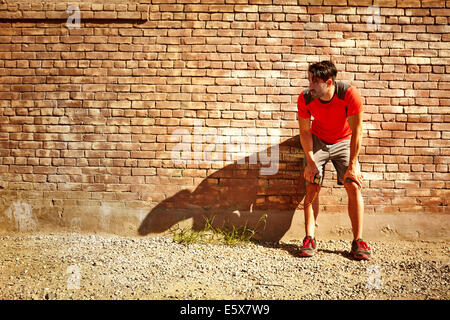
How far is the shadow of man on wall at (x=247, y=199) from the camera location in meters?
3.36

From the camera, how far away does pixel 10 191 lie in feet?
11.2

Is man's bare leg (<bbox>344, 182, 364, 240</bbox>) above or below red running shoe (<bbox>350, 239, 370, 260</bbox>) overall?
above

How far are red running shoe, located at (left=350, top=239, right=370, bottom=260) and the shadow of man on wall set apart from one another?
751 mm

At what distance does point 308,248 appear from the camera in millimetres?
2936

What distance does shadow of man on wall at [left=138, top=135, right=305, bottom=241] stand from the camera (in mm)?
→ 3355

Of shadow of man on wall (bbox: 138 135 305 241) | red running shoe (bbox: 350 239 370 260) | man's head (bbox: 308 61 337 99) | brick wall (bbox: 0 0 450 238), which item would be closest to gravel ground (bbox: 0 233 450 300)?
red running shoe (bbox: 350 239 370 260)

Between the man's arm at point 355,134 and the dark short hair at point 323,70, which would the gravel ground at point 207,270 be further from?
the dark short hair at point 323,70

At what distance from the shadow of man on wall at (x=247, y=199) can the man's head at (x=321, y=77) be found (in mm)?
715

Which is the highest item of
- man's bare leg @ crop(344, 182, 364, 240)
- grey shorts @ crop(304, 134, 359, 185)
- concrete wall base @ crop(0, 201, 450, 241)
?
grey shorts @ crop(304, 134, 359, 185)

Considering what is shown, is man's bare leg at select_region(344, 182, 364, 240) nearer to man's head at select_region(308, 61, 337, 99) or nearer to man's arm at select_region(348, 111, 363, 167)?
man's arm at select_region(348, 111, 363, 167)

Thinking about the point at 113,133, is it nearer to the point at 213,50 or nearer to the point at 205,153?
the point at 205,153

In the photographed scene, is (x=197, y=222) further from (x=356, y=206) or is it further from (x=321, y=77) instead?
(x=321, y=77)

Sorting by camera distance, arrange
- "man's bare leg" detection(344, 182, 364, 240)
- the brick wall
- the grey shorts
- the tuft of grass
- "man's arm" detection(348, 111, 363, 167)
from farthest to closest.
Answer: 1. the brick wall
2. the tuft of grass
3. the grey shorts
4. "man's bare leg" detection(344, 182, 364, 240)
5. "man's arm" detection(348, 111, 363, 167)

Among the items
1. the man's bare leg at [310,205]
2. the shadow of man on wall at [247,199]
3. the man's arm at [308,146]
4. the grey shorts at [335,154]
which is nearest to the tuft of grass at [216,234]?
the shadow of man on wall at [247,199]
